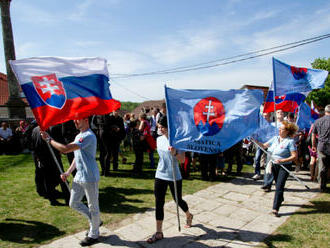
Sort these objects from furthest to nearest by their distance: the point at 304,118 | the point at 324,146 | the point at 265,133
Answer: the point at 304,118 < the point at 265,133 < the point at 324,146

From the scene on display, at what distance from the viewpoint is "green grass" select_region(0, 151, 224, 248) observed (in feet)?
13.4

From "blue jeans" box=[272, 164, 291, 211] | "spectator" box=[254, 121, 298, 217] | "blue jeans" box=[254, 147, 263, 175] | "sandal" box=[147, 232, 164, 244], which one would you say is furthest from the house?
"blue jeans" box=[272, 164, 291, 211]

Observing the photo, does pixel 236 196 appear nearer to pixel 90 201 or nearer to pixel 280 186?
pixel 280 186

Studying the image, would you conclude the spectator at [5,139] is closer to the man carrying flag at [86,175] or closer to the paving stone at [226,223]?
the man carrying flag at [86,175]

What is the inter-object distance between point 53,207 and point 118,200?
54.5 inches

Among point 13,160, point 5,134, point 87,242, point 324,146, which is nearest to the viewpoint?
point 87,242

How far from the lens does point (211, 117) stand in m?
3.83

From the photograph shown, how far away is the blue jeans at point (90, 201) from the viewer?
3.59 meters

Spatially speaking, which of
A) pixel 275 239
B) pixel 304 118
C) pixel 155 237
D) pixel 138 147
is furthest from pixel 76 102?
pixel 304 118

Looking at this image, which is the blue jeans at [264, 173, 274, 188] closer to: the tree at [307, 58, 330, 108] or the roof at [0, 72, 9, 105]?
the roof at [0, 72, 9, 105]

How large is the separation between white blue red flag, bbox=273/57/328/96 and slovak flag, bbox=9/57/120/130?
4.11 metres

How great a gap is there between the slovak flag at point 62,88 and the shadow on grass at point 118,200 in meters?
2.22

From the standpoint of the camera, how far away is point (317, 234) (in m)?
3.97

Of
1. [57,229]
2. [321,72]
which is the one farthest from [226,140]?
[321,72]
